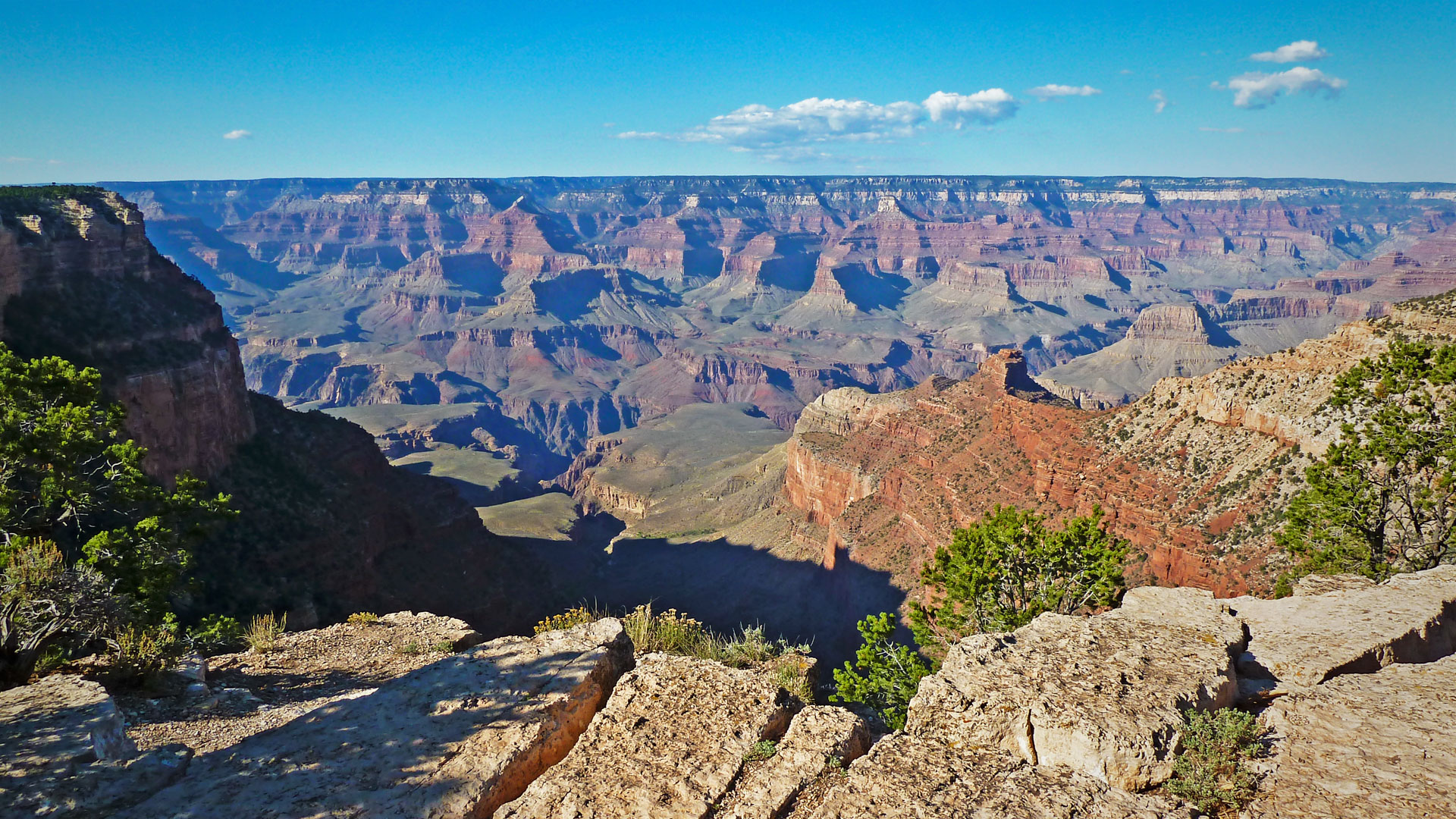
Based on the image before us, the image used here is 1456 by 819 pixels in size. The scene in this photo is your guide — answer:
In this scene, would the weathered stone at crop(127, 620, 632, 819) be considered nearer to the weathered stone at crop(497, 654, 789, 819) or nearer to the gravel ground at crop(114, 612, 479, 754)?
the weathered stone at crop(497, 654, 789, 819)

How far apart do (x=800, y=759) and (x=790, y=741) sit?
15.7 inches

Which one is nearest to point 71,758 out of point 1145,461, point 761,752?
point 761,752

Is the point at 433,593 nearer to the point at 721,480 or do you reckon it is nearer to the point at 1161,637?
the point at 1161,637

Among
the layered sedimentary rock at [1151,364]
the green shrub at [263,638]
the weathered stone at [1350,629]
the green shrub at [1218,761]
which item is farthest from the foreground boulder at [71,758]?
the layered sedimentary rock at [1151,364]

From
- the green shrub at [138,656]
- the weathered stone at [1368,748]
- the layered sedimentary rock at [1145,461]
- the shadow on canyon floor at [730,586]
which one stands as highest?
the weathered stone at [1368,748]

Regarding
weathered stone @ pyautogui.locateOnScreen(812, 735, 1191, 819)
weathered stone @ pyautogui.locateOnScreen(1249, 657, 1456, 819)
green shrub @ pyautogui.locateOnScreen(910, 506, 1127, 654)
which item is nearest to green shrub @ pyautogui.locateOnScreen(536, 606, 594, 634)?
green shrub @ pyautogui.locateOnScreen(910, 506, 1127, 654)

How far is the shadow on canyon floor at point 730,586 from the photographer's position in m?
A: 57.0

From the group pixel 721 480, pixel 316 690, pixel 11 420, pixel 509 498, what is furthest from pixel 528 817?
pixel 509 498

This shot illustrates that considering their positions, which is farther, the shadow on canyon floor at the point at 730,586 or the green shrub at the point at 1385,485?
the shadow on canyon floor at the point at 730,586

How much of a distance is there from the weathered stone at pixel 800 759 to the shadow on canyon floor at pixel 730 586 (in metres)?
36.0

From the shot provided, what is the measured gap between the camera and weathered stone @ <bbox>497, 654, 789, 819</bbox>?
9.05 meters

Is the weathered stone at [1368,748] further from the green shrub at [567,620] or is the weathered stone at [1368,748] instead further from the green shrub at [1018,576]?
the green shrub at [567,620]

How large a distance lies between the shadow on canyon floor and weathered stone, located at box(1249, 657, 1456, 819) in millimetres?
36117

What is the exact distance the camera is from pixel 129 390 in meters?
39.3
